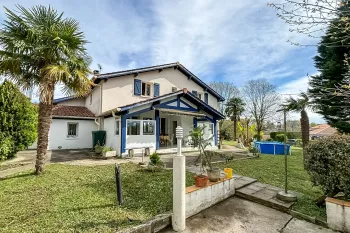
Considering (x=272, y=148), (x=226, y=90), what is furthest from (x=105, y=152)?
(x=226, y=90)

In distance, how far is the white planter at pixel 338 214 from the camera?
213 inches

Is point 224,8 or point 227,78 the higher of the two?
point 227,78

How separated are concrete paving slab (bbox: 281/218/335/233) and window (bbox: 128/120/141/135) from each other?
13.7 m

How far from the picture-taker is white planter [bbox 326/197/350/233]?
213 inches

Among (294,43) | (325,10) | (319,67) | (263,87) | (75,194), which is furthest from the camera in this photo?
(263,87)

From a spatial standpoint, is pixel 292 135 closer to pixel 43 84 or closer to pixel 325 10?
pixel 325 10

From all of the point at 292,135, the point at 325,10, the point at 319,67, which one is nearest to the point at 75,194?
the point at 325,10

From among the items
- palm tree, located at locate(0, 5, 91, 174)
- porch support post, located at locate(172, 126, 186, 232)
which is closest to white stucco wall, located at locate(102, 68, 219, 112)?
palm tree, located at locate(0, 5, 91, 174)

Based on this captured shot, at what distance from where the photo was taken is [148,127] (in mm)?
18266

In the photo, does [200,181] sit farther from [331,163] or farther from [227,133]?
[227,133]

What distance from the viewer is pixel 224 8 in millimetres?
9734

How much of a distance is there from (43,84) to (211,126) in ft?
61.2

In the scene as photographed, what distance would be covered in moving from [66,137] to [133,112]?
10.1 metres

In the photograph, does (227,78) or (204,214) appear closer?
(204,214)
